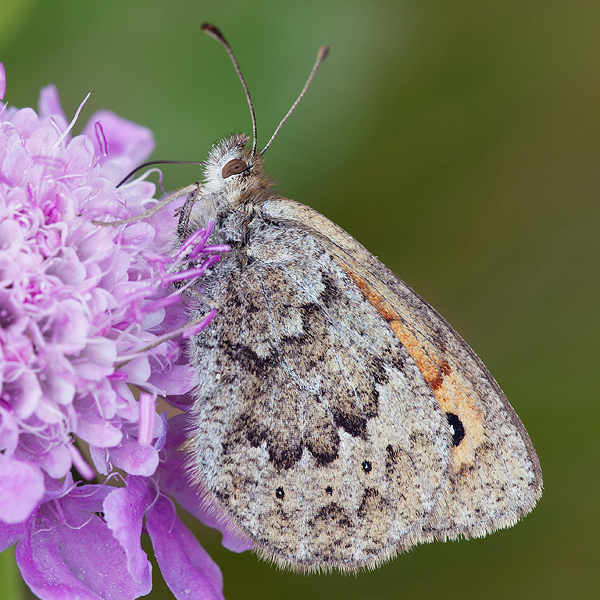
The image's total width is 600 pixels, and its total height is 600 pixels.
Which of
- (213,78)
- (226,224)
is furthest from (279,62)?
(226,224)

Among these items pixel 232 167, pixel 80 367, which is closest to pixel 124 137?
pixel 232 167

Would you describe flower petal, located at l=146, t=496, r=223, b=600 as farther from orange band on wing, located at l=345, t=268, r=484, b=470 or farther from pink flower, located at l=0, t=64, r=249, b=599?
orange band on wing, located at l=345, t=268, r=484, b=470

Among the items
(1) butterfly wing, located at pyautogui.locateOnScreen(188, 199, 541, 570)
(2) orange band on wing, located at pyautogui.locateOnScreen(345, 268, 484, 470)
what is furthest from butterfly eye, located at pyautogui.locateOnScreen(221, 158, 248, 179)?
(2) orange band on wing, located at pyautogui.locateOnScreen(345, 268, 484, 470)

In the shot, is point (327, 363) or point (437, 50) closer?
point (327, 363)

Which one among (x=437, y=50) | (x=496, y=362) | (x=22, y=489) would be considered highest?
(x=437, y=50)

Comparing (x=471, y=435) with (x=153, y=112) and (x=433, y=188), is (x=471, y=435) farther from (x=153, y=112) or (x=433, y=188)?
(x=153, y=112)

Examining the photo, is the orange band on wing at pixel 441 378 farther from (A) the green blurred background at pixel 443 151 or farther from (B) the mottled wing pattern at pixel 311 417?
(A) the green blurred background at pixel 443 151

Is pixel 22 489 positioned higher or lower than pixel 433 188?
lower
